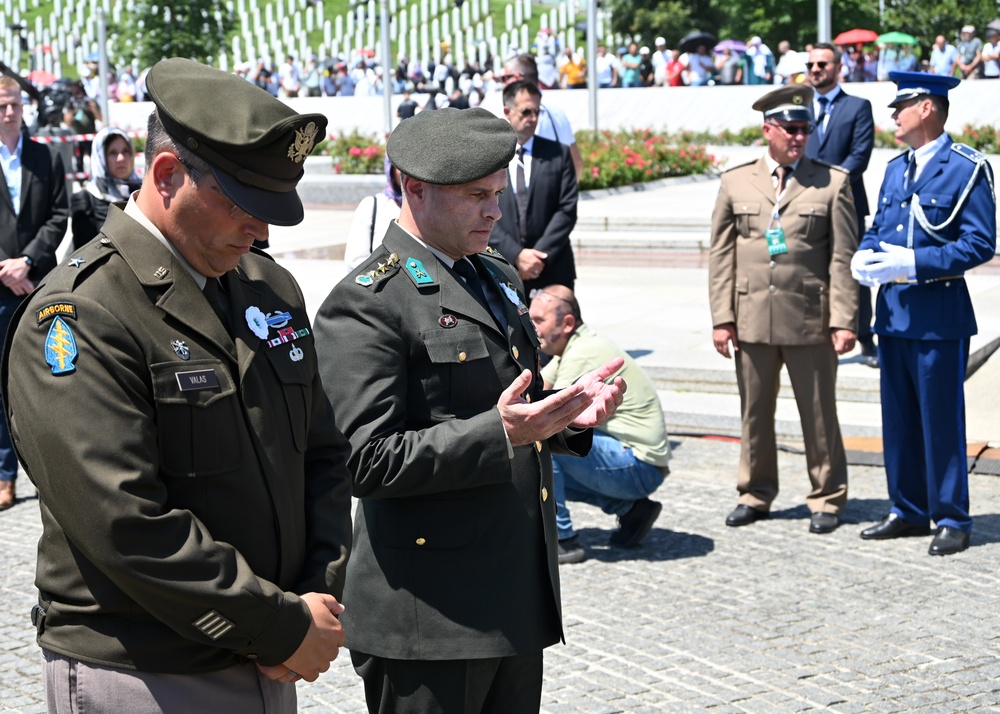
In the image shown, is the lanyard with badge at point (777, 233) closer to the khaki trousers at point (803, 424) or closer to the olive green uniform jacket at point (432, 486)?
the khaki trousers at point (803, 424)

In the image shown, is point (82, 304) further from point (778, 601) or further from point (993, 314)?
point (993, 314)

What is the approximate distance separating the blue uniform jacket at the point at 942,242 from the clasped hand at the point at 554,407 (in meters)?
3.58

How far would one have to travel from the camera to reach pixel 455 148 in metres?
3.13

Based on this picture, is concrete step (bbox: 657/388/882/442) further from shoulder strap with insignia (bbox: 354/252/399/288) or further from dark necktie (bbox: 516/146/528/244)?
shoulder strap with insignia (bbox: 354/252/399/288)

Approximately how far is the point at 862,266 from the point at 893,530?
1291 millimetres

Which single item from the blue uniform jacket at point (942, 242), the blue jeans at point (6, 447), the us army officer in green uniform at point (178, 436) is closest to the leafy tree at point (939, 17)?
the blue uniform jacket at point (942, 242)

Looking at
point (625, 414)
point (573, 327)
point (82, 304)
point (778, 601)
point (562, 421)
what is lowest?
point (778, 601)

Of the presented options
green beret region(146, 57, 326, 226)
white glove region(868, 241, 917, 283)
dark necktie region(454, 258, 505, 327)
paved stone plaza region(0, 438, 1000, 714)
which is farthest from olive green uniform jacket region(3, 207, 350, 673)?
white glove region(868, 241, 917, 283)

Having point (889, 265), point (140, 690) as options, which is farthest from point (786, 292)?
point (140, 690)

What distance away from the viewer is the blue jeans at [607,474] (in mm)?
6250

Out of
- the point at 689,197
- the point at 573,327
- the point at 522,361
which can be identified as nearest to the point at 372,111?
the point at 689,197

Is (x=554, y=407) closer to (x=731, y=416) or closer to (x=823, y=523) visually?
(x=823, y=523)

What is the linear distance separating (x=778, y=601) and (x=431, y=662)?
9.11 ft

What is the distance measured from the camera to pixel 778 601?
5.56 meters
